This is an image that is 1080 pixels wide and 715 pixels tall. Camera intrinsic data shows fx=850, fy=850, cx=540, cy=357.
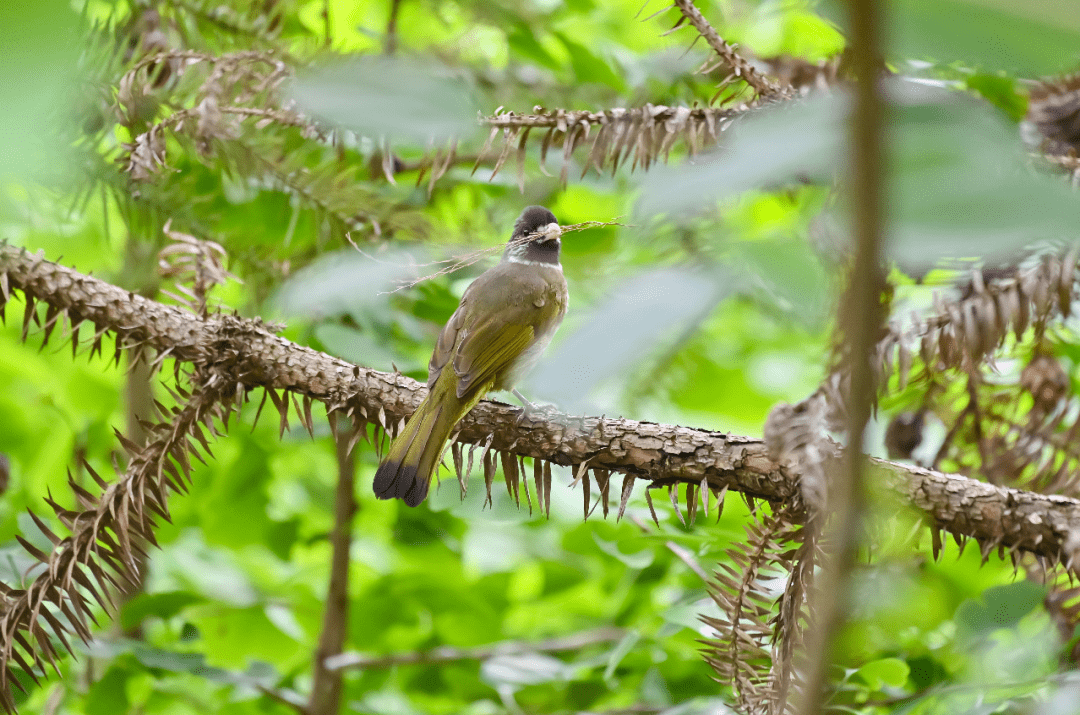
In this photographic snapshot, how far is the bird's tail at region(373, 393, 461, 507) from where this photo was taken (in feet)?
4.65

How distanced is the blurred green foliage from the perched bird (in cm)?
8

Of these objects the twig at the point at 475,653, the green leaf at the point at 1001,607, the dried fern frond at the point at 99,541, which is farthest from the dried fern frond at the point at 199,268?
the green leaf at the point at 1001,607

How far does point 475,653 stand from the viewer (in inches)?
73.4

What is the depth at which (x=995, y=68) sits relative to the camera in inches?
11.2

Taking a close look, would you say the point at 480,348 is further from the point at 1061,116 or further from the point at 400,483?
the point at 1061,116

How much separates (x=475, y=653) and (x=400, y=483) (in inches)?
23.5

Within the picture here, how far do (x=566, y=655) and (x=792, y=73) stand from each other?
4.66ft

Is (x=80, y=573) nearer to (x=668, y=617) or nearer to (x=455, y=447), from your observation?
(x=455, y=447)

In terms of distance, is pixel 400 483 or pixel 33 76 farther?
pixel 400 483

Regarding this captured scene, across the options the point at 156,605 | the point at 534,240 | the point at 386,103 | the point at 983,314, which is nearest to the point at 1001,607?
the point at 983,314

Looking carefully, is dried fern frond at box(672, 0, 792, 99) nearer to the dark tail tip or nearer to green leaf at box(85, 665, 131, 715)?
the dark tail tip

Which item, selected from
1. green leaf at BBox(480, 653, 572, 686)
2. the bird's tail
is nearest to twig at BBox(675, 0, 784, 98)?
the bird's tail

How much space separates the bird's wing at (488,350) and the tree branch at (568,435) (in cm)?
31

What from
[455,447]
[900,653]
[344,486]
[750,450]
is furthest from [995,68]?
[344,486]
